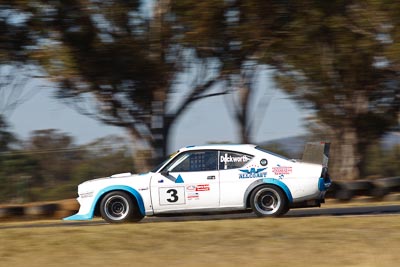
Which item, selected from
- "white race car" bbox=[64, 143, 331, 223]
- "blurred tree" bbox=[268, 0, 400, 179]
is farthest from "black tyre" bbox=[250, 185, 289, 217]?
"blurred tree" bbox=[268, 0, 400, 179]

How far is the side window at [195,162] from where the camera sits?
13578mm

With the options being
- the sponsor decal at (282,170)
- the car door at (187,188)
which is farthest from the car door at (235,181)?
the sponsor decal at (282,170)

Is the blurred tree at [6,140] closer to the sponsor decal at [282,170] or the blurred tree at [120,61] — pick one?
the blurred tree at [120,61]

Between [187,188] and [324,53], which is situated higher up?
[324,53]

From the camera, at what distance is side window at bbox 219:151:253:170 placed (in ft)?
44.4

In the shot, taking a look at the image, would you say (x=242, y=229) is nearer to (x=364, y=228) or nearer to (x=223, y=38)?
(x=364, y=228)

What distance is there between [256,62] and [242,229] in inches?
378

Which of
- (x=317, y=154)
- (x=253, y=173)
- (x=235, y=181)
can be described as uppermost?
(x=317, y=154)

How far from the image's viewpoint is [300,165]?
43.9 feet

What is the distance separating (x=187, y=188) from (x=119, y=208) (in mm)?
1220

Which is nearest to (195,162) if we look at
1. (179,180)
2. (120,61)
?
(179,180)

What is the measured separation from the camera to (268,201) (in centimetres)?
1341

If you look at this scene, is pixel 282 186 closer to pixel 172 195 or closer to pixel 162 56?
pixel 172 195

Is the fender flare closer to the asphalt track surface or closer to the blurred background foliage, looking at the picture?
the asphalt track surface
